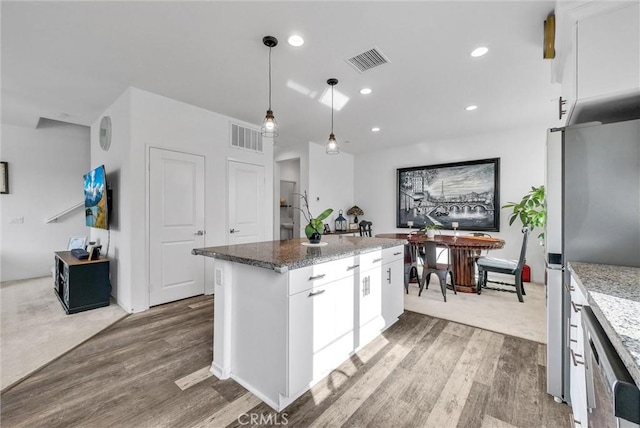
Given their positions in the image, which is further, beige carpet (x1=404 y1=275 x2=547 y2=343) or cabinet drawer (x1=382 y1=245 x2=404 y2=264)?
beige carpet (x1=404 y1=275 x2=547 y2=343)

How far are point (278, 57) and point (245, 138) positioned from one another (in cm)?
204

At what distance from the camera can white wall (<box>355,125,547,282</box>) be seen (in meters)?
4.69

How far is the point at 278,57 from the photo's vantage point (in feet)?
8.55

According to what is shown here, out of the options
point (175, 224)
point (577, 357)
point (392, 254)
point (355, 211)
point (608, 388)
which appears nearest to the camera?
point (608, 388)

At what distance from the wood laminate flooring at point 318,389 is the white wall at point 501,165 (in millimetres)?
2888

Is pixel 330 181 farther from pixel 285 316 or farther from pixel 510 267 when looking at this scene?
pixel 285 316

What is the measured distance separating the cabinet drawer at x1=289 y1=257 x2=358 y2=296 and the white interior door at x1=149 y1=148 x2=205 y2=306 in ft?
8.44

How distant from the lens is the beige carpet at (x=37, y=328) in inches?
86.4

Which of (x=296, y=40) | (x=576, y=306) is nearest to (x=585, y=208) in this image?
(x=576, y=306)

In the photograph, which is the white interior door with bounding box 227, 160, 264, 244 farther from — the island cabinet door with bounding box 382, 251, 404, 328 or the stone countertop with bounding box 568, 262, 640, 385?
the stone countertop with bounding box 568, 262, 640, 385

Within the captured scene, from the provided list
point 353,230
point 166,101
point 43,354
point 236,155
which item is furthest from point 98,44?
point 353,230

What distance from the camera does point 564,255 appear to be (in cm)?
164

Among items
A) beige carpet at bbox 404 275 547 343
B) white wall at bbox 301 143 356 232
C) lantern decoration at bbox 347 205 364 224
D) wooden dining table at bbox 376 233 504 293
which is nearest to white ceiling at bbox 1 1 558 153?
white wall at bbox 301 143 356 232

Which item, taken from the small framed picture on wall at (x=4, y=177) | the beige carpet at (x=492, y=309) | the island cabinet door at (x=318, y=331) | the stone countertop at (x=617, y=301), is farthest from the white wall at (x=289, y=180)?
the stone countertop at (x=617, y=301)
